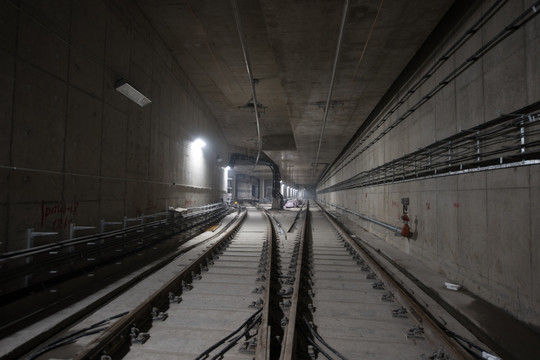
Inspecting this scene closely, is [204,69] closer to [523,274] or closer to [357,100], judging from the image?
[357,100]

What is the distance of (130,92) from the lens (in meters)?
6.73

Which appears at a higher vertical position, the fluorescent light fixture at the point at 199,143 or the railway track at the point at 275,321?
the fluorescent light fixture at the point at 199,143

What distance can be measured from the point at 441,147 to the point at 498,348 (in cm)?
375

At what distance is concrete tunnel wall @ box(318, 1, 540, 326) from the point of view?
3.60 m

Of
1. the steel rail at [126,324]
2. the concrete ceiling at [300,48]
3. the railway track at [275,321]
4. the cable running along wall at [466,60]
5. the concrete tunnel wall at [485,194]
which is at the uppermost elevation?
the concrete ceiling at [300,48]

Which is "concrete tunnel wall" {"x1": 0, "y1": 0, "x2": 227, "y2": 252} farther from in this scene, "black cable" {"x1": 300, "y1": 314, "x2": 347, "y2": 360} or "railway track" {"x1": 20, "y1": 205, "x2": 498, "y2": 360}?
"black cable" {"x1": 300, "y1": 314, "x2": 347, "y2": 360}

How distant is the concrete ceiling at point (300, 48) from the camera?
5438 millimetres

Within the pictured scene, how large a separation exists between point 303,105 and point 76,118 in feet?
25.6

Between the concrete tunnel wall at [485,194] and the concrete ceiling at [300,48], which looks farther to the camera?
the concrete ceiling at [300,48]

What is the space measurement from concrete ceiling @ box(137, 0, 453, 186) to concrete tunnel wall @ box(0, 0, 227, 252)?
1.54 metres

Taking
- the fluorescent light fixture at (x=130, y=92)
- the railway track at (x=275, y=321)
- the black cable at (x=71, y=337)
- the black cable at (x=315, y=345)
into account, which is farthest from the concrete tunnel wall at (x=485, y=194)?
the fluorescent light fixture at (x=130, y=92)

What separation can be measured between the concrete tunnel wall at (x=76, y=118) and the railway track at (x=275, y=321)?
2.36 metres

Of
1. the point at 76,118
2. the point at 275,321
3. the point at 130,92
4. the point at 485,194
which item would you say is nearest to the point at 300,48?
the point at 130,92

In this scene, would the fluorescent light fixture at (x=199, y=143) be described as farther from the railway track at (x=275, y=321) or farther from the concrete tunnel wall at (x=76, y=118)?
the railway track at (x=275, y=321)
